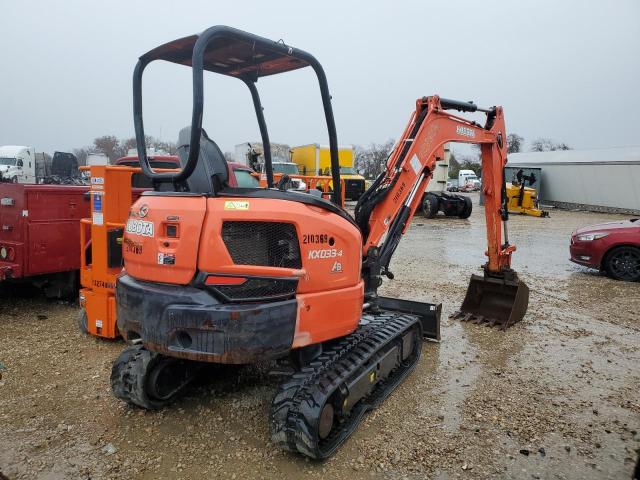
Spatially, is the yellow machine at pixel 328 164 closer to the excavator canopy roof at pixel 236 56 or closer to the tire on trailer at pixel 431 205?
the tire on trailer at pixel 431 205

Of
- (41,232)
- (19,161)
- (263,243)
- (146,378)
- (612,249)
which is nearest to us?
(263,243)

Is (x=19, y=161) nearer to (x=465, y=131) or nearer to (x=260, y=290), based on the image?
(x=465, y=131)

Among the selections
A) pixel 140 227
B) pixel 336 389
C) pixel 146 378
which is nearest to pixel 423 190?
pixel 336 389

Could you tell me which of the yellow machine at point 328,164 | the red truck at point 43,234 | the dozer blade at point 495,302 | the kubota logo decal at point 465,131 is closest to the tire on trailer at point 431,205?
the yellow machine at point 328,164

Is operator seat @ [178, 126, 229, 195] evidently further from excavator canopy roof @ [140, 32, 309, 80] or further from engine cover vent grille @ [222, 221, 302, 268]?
excavator canopy roof @ [140, 32, 309, 80]

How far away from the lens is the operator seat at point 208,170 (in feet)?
10.9

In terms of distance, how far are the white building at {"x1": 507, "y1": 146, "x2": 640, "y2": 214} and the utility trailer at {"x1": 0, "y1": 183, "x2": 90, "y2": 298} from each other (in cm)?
2721

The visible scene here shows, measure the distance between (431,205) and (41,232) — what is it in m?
17.0

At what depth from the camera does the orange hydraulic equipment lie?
5.36 metres

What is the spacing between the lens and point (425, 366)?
493 centimetres

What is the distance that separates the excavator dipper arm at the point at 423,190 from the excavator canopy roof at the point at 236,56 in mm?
1589

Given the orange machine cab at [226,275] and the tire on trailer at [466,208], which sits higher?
the orange machine cab at [226,275]

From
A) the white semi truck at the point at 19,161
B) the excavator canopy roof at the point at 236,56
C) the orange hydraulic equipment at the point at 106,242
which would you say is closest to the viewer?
the excavator canopy roof at the point at 236,56

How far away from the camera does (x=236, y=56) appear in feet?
12.6
